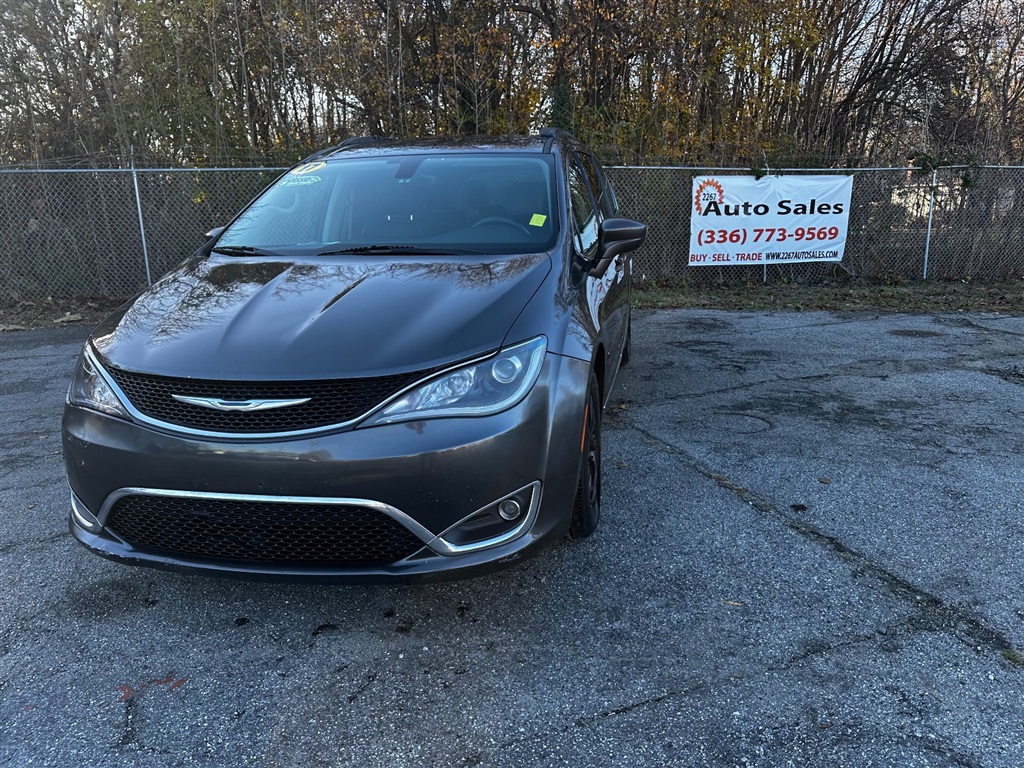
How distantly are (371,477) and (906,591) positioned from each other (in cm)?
214

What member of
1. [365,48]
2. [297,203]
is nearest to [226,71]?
[365,48]

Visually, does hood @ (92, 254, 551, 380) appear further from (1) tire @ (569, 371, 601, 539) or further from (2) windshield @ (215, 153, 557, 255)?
(1) tire @ (569, 371, 601, 539)

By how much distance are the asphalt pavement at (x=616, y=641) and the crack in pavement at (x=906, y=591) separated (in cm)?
1

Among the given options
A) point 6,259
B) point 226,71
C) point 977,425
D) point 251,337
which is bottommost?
point 977,425

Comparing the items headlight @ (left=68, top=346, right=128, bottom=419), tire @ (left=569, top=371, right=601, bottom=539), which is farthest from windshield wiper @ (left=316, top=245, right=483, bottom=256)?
headlight @ (left=68, top=346, right=128, bottom=419)

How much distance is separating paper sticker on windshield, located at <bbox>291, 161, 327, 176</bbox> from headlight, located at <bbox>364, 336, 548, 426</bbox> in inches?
91.0

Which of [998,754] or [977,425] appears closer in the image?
[998,754]

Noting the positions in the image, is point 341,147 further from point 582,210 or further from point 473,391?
point 473,391

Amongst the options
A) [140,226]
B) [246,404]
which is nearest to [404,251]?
[246,404]

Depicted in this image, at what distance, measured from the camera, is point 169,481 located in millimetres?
2330

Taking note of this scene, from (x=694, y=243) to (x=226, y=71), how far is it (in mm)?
7260

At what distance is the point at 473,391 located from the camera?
2379 millimetres

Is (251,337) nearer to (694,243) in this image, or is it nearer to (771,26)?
(694,243)

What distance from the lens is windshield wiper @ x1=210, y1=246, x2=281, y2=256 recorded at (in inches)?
137
